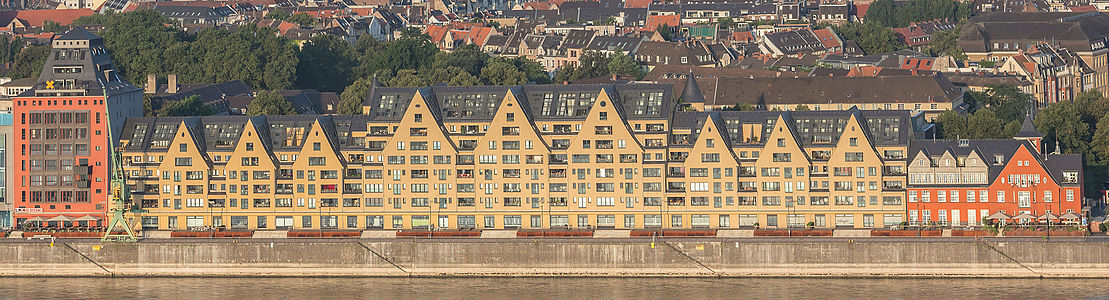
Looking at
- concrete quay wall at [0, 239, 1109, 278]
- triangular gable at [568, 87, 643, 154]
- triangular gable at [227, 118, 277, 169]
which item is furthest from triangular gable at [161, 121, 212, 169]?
triangular gable at [568, 87, 643, 154]

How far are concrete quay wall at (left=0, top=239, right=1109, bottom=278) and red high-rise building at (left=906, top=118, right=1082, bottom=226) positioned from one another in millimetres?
7619

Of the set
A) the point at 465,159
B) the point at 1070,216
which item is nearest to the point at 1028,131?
the point at 1070,216

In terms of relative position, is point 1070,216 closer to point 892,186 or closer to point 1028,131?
point 892,186

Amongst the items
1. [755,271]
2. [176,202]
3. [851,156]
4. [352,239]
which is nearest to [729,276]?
[755,271]

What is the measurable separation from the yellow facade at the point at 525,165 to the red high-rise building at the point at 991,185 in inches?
75.6

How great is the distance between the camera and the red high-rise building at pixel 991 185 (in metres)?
175

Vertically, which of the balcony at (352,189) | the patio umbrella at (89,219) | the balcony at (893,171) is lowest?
the patio umbrella at (89,219)

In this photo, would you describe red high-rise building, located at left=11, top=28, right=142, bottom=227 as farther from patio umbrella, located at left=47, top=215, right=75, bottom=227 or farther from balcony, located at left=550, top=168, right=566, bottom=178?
balcony, located at left=550, top=168, right=566, bottom=178

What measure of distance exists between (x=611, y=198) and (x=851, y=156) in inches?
650

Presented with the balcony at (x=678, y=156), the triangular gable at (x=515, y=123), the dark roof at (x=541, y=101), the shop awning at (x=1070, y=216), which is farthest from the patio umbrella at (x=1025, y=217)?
the triangular gable at (x=515, y=123)

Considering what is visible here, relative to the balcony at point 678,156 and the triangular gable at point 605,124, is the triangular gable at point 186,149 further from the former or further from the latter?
the balcony at point 678,156

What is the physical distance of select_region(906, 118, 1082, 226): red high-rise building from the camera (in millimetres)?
174875

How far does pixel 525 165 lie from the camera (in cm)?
18075

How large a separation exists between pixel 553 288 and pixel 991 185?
3100cm
